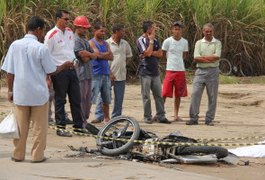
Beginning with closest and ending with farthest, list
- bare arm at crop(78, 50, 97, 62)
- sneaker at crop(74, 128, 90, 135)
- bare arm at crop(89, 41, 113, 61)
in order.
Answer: sneaker at crop(74, 128, 90, 135) < bare arm at crop(78, 50, 97, 62) < bare arm at crop(89, 41, 113, 61)

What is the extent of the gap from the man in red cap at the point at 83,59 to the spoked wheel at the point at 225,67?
12818 millimetres

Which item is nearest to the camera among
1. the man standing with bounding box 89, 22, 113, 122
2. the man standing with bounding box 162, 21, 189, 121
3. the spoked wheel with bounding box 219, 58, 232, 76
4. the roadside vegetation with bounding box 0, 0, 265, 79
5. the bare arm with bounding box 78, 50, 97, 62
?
the bare arm with bounding box 78, 50, 97, 62

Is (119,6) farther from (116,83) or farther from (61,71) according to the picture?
(61,71)

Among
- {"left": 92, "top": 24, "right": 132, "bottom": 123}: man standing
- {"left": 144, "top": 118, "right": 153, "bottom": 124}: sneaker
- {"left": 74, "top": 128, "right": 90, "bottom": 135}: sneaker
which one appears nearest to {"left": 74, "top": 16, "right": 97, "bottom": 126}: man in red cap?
{"left": 74, "top": 128, "right": 90, "bottom": 135}: sneaker

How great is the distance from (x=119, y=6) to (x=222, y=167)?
Answer: 14.1 m

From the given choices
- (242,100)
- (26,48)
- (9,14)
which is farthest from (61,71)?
(9,14)

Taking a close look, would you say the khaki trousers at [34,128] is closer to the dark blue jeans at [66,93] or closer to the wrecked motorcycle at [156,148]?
the wrecked motorcycle at [156,148]

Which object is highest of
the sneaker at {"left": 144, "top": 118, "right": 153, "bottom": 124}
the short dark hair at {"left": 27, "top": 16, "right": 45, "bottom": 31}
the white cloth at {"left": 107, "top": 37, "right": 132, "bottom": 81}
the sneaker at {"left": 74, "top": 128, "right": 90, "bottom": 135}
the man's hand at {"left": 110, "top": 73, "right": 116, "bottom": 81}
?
the short dark hair at {"left": 27, "top": 16, "right": 45, "bottom": 31}

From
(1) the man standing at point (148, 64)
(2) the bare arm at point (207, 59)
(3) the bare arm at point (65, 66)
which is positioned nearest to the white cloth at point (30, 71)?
(3) the bare arm at point (65, 66)

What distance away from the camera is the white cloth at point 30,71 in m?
9.07

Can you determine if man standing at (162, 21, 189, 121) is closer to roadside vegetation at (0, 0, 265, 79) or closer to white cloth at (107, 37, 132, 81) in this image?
white cloth at (107, 37, 132, 81)

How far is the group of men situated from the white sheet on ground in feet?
8.63

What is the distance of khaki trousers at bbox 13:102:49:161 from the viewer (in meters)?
9.12

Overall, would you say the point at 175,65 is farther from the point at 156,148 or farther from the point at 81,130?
the point at 156,148
